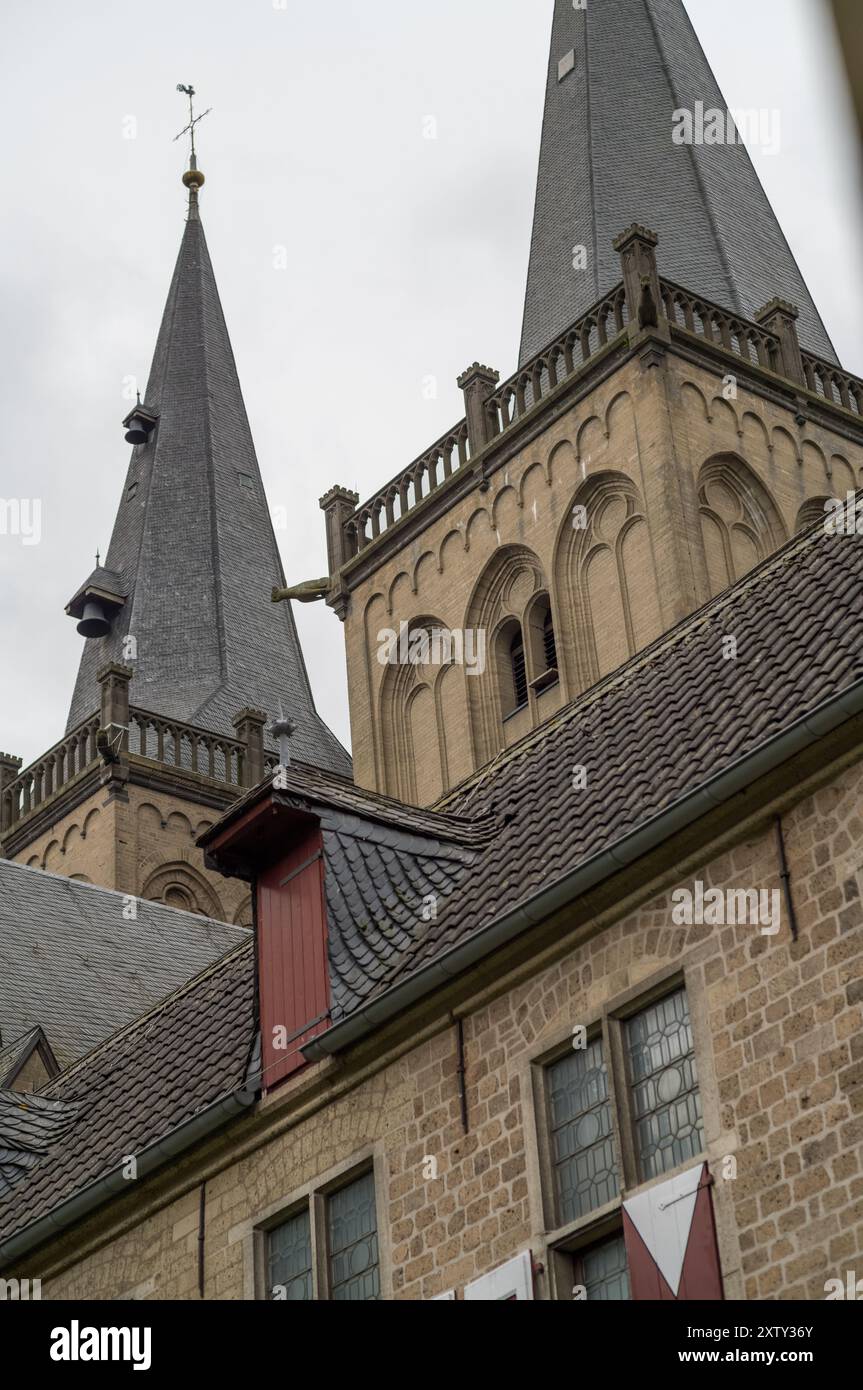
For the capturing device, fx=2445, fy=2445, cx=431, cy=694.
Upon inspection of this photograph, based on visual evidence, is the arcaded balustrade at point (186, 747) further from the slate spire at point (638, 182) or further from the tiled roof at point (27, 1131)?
the tiled roof at point (27, 1131)

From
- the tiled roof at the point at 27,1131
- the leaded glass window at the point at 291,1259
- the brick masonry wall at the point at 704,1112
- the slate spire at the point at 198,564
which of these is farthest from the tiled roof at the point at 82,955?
the slate spire at the point at 198,564

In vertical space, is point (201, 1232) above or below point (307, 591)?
below

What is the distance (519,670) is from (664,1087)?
90.5 ft

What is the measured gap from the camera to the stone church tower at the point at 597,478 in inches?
1490

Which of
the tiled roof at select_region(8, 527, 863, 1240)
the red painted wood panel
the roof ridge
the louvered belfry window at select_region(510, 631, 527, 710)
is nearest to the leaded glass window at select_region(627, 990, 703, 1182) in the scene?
the tiled roof at select_region(8, 527, 863, 1240)

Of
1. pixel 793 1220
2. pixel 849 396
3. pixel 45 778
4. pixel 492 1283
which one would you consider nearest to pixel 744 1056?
pixel 793 1220

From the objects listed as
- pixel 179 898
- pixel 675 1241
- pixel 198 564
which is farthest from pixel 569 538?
pixel 675 1241

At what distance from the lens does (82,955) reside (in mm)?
30938

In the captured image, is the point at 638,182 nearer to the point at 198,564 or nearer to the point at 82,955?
the point at 198,564

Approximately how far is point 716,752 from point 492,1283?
3.18m

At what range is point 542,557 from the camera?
39219 mm

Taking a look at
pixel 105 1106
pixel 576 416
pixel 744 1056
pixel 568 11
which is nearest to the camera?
pixel 744 1056
